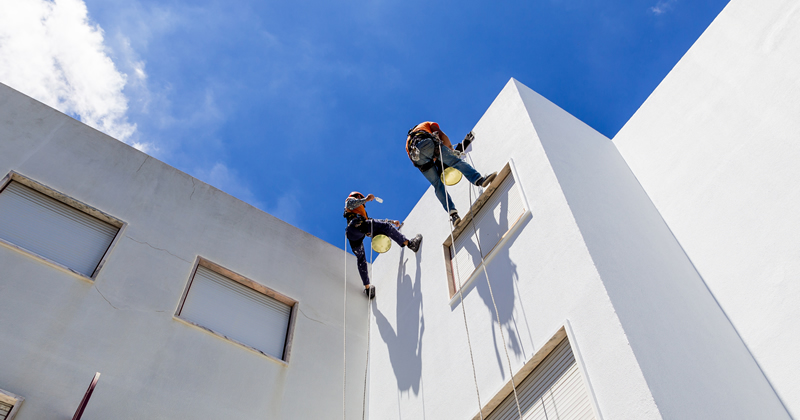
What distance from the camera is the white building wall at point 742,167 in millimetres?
4484

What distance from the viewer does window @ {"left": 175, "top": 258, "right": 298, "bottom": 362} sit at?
→ 21.8 ft

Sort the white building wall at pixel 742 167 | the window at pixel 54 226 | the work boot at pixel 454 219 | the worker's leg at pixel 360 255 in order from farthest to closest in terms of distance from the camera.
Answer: the worker's leg at pixel 360 255 → the work boot at pixel 454 219 → the window at pixel 54 226 → the white building wall at pixel 742 167

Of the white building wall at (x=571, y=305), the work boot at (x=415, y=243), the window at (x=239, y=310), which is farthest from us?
the work boot at (x=415, y=243)

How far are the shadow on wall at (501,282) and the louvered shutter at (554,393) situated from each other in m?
0.25

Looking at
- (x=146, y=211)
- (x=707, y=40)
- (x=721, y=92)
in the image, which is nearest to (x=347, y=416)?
(x=146, y=211)

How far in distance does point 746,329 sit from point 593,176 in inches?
82.5

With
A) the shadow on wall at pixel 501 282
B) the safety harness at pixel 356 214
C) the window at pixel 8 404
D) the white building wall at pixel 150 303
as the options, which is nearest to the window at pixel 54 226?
the white building wall at pixel 150 303

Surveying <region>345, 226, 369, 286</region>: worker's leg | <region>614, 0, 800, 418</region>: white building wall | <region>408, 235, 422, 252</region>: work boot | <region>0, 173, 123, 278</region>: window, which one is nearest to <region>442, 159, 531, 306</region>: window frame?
<region>408, 235, 422, 252</region>: work boot

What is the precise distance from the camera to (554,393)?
4.43 metres

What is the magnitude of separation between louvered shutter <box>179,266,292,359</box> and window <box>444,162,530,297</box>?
2.36 meters

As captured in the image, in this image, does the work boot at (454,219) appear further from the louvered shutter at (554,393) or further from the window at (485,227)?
the louvered shutter at (554,393)

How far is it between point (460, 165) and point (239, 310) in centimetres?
330

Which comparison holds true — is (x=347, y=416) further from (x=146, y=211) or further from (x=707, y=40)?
(x=707, y=40)

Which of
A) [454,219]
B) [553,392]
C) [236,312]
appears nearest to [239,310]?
[236,312]
